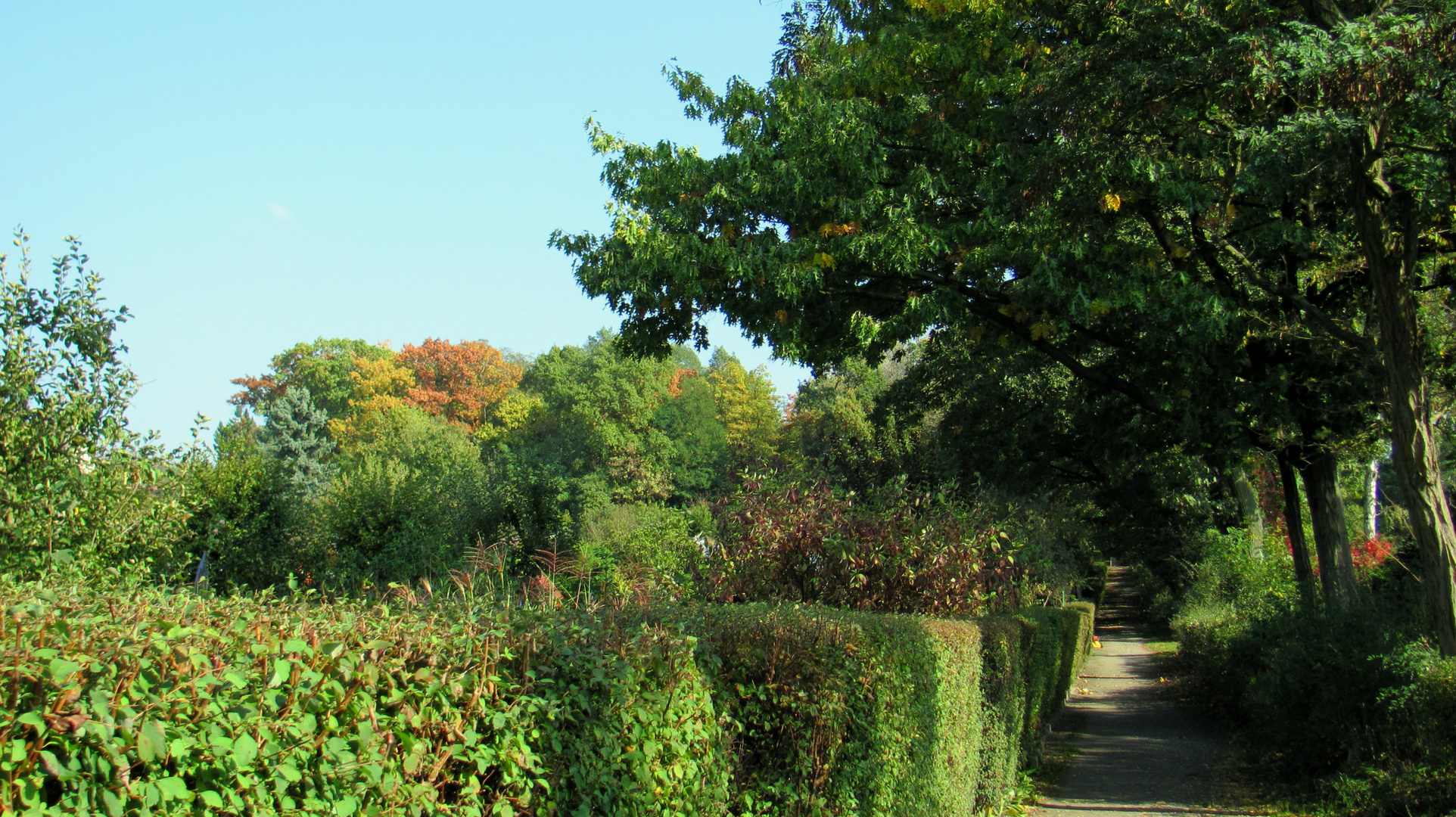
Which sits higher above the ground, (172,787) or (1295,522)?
(1295,522)

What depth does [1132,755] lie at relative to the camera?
12.6 meters

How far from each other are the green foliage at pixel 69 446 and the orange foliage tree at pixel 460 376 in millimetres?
65354

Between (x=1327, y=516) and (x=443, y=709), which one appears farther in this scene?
(x=1327, y=516)

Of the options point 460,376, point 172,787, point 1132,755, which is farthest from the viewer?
point 460,376

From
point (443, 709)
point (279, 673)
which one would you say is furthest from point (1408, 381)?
point (279, 673)

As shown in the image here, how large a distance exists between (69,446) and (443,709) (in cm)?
620

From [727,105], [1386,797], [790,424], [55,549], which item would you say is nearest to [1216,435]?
[1386,797]

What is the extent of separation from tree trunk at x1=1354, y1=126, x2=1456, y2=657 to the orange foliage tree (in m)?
67.5

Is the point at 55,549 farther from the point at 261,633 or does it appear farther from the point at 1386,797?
the point at 1386,797

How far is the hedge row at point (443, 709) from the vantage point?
1839 mm

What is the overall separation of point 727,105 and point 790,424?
3840 cm

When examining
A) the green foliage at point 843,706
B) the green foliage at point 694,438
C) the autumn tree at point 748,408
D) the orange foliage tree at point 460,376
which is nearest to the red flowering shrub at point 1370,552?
the green foliage at point 843,706

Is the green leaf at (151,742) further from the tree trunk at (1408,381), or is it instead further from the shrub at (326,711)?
the tree trunk at (1408,381)

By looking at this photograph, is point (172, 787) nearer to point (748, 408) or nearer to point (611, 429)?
point (611, 429)
